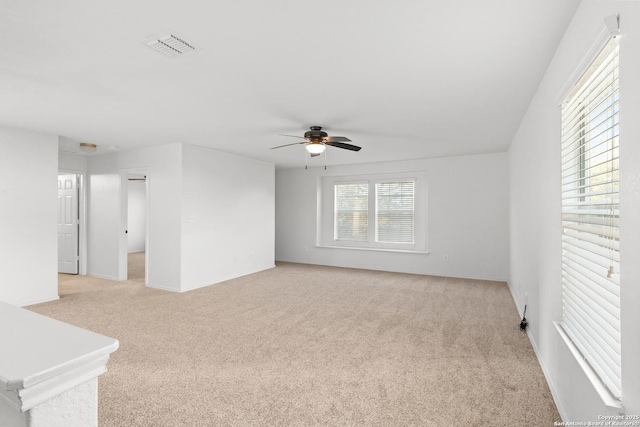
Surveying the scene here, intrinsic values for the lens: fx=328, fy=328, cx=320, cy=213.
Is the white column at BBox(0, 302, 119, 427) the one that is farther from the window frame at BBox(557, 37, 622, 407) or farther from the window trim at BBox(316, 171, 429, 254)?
the window trim at BBox(316, 171, 429, 254)

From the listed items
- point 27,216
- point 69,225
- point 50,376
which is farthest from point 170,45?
point 69,225

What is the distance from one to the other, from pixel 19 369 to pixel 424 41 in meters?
2.38

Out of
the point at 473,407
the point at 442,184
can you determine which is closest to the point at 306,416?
the point at 473,407

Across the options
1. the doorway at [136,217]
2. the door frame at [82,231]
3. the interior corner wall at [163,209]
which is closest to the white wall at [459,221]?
the interior corner wall at [163,209]

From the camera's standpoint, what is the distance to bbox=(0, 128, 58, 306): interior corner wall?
4227mm

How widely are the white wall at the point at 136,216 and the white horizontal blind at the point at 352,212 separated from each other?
6.15m

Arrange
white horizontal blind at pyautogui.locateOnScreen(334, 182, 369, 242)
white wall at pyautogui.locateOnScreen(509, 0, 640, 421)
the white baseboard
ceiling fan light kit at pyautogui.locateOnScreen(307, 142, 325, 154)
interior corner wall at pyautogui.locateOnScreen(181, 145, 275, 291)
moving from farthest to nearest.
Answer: white horizontal blind at pyautogui.locateOnScreen(334, 182, 369, 242) < interior corner wall at pyautogui.locateOnScreen(181, 145, 275, 291) < ceiling fan light kit at pyautogui.locateOnScreen(307, 142, 325, 154) < the white baseboard < white wall at pyautogui.locateOnScreen(509, 0, 640, 421)

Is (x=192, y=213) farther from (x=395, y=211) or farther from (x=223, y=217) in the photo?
(x=395, y=211)

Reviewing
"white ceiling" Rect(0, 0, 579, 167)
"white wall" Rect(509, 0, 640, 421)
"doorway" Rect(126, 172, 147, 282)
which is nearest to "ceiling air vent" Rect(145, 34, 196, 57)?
"white ceiling" Rect(0, 0, 579, 167)

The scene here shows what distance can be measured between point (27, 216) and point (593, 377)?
6.02 meters

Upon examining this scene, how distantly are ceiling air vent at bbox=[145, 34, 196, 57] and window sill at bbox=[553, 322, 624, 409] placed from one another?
112 inches

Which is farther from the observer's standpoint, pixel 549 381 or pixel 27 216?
pixel 27 216

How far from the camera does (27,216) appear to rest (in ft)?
14.5

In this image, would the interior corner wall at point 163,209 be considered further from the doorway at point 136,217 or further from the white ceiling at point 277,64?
the doorway at point 136,217
